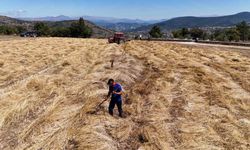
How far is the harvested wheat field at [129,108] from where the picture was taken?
1128cm

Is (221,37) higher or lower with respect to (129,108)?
lower

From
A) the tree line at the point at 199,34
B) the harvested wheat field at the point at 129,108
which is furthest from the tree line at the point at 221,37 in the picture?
the harvested wheat field at the point at 129,108

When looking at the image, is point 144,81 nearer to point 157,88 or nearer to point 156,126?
point 157,88

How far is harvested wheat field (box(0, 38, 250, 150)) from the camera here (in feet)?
37.0

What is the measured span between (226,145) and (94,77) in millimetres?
10440

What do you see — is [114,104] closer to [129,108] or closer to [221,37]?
[129,108]

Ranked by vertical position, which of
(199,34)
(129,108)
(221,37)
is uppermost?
(129,108)

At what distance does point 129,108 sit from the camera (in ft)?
47.6

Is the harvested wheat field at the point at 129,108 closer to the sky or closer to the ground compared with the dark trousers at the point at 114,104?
closer to the ground

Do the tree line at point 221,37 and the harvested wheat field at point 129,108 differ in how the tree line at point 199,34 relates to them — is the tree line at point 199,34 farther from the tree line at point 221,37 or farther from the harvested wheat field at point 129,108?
the harvested wheat field at point 129,108

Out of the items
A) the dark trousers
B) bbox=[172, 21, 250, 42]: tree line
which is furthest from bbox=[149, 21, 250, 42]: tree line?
the dark trousers

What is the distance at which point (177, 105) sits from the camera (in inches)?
599

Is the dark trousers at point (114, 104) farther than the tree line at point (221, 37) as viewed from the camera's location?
No

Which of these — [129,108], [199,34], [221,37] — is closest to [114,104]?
[129,108]
